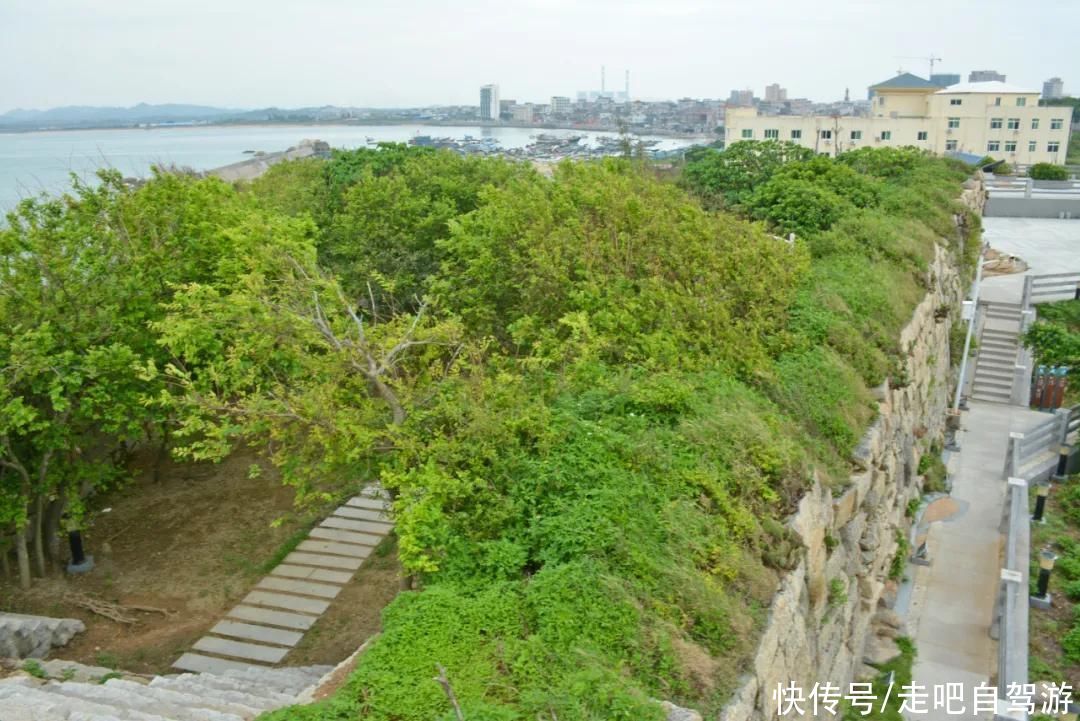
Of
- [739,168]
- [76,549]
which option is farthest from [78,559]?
[739,168]

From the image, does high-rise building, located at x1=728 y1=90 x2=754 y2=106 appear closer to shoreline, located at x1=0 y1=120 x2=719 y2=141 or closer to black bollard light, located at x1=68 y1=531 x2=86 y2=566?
shoreline, located at x1=0 y1=120 x2=719 y2=141

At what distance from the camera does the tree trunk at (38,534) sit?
11.5m

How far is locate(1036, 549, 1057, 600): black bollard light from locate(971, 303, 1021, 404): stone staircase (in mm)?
8564

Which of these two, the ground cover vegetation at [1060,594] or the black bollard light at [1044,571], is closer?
the ground cover vegetation at [1060,594]

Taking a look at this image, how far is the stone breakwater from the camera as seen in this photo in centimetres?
725

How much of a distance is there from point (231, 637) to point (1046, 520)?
525 inches

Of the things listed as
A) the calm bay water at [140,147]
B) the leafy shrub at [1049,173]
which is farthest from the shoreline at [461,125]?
the leafy shrub at [1049,173]

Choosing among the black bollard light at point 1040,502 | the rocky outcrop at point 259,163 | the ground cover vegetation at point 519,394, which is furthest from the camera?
the rocky outcrop at point 259,163

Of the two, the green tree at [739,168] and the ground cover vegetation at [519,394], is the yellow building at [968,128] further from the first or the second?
the ground cover vegetation at [519,394]

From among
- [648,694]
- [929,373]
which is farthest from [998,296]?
[648,694]

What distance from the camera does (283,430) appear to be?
342 inches

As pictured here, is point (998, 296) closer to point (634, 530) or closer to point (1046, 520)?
point (1046, 520)

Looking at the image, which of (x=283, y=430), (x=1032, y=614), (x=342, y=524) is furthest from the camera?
(x=342, y=524)

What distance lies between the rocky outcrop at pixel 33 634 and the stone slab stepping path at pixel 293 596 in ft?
5.15
